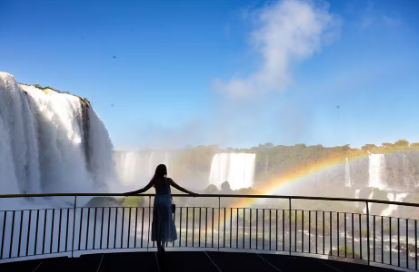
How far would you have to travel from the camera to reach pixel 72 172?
2530cm

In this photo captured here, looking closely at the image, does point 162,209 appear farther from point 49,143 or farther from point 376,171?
point 376,171

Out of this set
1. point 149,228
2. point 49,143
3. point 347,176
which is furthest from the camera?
point 347,176

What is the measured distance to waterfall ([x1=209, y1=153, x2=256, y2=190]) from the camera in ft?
175

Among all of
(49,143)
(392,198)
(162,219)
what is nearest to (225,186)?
(392,198)

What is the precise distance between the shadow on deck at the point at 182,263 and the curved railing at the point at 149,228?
0.17 meters

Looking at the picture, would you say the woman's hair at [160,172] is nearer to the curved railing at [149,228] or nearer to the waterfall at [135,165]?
the curved railing at [149,228]

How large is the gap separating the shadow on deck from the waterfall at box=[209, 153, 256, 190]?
47.3m

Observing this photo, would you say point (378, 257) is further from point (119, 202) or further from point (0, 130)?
point (0, 130)

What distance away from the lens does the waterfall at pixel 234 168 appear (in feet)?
175

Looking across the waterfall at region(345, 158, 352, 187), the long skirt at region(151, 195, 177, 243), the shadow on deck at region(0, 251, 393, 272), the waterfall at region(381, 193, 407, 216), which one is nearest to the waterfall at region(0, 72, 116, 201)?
the shadow on deck at region(0, 251, 393, 272)

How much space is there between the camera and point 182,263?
16.3 feet

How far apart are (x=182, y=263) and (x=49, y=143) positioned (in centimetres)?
2057

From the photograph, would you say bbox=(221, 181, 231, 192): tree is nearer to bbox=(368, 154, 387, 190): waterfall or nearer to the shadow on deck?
bbox=(368, 154, 387, 190): waterfall

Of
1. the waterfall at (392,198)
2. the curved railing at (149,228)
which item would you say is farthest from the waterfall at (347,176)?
the waterfall at (392,198)
